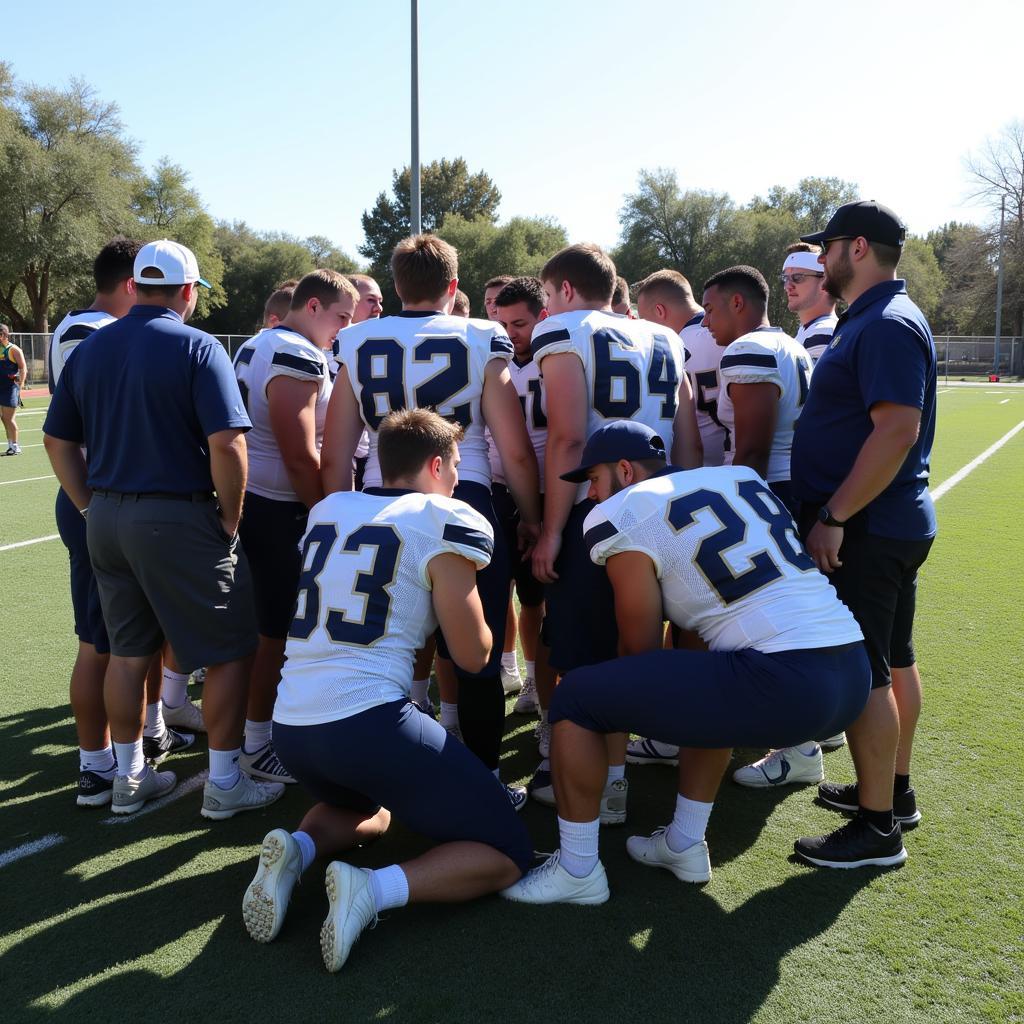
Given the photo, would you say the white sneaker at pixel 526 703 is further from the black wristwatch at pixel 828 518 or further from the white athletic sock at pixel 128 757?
the black wristwatch at pixel 828 518

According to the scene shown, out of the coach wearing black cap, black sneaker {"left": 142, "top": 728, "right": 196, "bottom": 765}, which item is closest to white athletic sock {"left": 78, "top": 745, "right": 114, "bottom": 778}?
black sneaker {"left": 142, "top": 728, "right": 196, "bottom": 765}

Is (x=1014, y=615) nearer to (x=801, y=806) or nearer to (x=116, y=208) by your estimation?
(x=801, y=806)

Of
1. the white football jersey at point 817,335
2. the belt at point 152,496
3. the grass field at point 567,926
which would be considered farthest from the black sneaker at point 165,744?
the white football jersey at point 817,335

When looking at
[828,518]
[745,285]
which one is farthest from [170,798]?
[745,285]

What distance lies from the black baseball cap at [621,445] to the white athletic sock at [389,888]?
149 centimetres

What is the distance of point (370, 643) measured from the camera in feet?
9.32

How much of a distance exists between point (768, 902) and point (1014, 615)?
4.19m

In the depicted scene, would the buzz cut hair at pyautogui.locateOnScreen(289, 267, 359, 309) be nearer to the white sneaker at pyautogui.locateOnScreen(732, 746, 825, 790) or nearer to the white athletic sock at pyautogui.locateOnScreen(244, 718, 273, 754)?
the white athletic sock at pyautogui.locateOnScreen(244, 718, 273, 754)

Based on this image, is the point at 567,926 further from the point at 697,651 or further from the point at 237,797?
the point at 237,797

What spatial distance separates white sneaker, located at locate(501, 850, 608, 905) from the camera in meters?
2.95

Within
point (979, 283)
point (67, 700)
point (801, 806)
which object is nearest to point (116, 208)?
point (67, 700)

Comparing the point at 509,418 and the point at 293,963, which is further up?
the point at 509,418

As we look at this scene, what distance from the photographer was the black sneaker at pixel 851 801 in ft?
11.4

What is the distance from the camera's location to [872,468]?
3070mm
